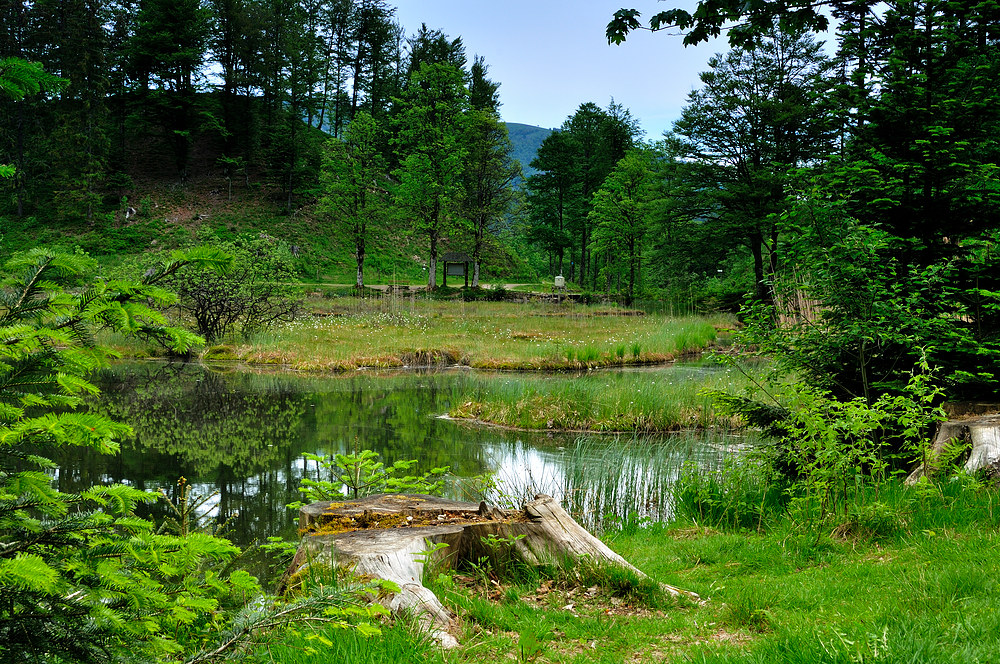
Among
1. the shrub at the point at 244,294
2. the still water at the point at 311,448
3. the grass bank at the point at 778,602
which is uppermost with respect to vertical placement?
the shrub at the point at 244,294

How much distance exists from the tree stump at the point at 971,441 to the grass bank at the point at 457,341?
12.0m

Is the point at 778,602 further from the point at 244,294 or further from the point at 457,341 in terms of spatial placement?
the point at 244,294

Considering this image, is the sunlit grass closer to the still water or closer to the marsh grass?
the still water

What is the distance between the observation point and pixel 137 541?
217 centimetres

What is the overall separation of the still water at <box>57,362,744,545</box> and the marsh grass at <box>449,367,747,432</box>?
1.95 ft

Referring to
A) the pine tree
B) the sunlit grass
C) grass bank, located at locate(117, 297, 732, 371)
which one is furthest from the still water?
the pine tree

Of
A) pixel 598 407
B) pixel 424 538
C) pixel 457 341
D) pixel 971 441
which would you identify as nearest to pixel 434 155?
pixel 457 341

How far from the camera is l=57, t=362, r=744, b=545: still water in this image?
7.20 metres

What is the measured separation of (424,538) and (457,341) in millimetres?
17005

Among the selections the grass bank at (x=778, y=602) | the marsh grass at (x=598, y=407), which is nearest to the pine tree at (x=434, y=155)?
the marsh grass at (x=598, y=407)

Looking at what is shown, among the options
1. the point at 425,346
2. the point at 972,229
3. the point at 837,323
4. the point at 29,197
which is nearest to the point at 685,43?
the point at 837,323

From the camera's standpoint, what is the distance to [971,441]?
228 inches

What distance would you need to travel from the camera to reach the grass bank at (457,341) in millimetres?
18516

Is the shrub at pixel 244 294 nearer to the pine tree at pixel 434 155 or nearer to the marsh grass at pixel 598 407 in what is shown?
the marsh grass at pixel 598 407
